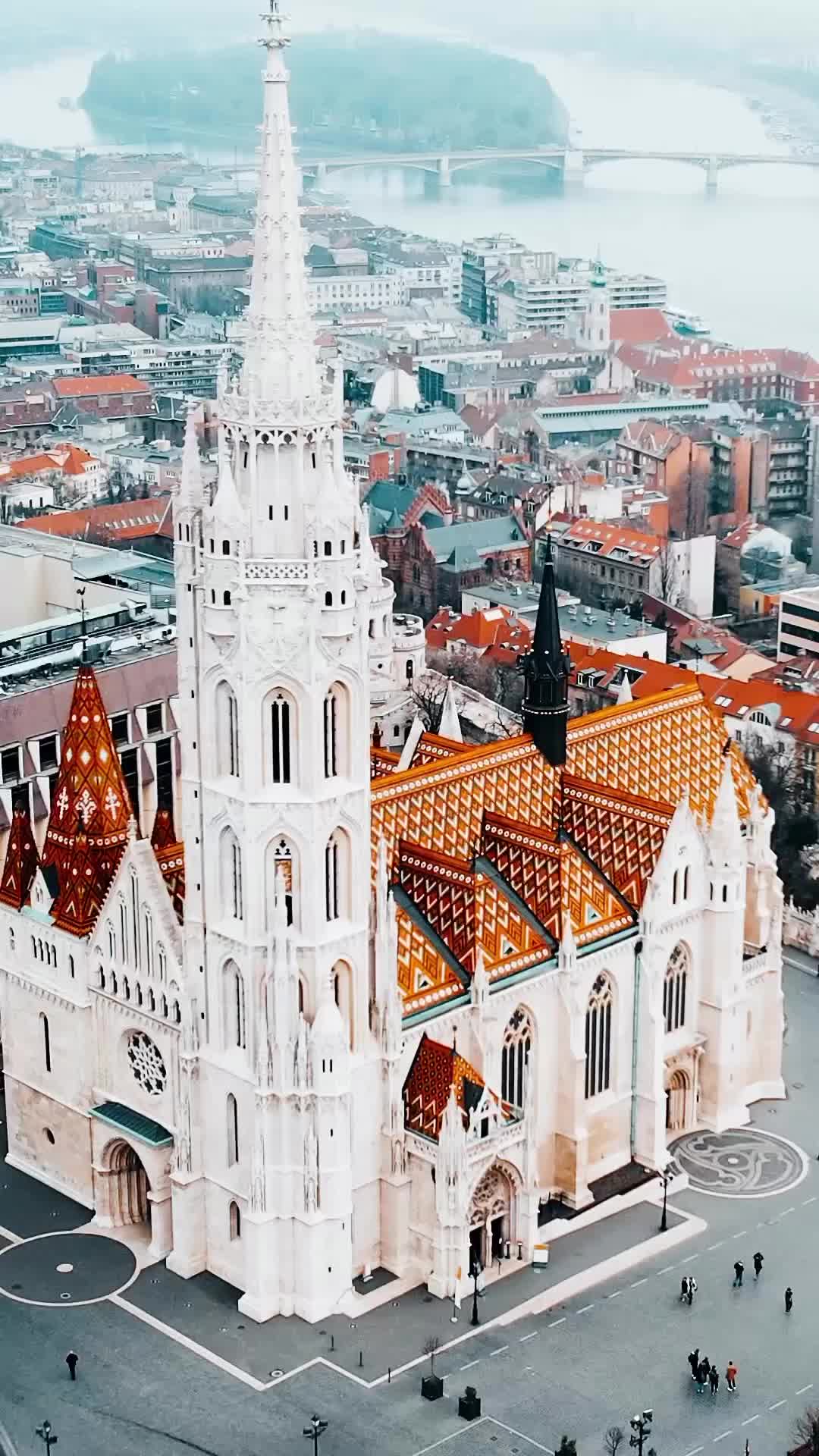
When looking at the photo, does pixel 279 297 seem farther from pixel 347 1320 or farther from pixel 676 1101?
pixel 676 1101

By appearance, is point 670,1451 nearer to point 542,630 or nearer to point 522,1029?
point 522,1029

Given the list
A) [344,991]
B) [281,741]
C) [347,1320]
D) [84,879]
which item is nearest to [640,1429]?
[347,1320]

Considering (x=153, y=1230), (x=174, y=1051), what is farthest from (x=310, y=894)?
(x=153, y=1230)

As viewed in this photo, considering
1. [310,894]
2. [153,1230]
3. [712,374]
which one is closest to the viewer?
[310,894]

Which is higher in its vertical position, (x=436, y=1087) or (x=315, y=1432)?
(x=436, y=1087)

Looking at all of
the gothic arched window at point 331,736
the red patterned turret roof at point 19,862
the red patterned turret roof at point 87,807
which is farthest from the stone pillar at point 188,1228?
the gothic arched window at point 331,736

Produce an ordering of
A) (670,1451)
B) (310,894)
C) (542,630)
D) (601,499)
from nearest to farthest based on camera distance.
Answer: (670,1451) → (310,894) → (542,630) → (601,499)
